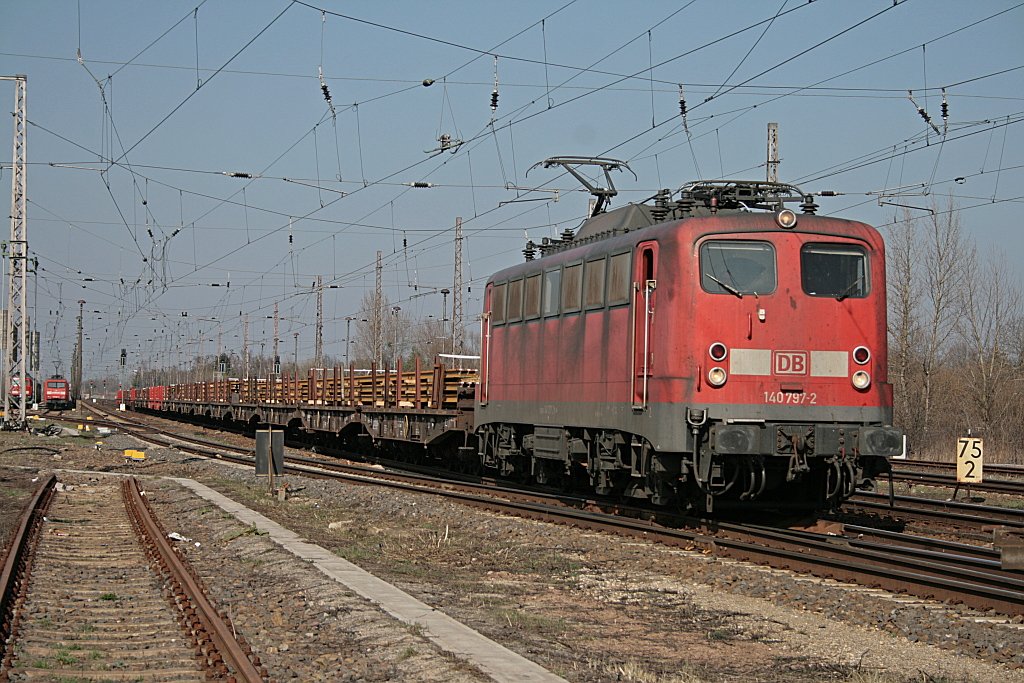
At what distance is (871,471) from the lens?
528 inches

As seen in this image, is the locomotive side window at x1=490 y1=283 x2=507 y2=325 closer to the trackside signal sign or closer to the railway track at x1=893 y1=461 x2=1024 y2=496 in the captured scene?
the trackside signal sign

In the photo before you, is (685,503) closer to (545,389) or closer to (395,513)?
(545,389)

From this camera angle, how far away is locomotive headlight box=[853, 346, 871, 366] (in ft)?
44.3

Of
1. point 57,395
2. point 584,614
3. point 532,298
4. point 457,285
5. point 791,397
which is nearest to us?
point 584,614

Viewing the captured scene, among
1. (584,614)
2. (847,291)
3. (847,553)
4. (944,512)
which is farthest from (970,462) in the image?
(584,614)

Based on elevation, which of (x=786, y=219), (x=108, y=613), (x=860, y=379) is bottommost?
(x=108, y=613)

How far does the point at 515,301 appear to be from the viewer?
19016 millimetres

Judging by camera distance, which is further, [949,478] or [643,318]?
[949,478]

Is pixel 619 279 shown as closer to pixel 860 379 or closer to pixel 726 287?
pixel 726 287

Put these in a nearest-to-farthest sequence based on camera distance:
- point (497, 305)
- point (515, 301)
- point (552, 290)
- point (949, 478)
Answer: point (552, 290), point (515, 301), point (497, 305), point (949, 478)

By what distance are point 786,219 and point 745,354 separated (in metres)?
1.73

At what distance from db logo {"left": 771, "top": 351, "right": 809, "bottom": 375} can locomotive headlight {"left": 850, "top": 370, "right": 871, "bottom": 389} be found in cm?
64

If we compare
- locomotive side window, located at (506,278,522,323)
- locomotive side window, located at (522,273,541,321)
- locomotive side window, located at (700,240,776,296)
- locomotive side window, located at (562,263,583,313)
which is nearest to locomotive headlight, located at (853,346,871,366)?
locomotive side window, located at (700,240,776,296)

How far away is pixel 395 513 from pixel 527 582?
7157 mm
